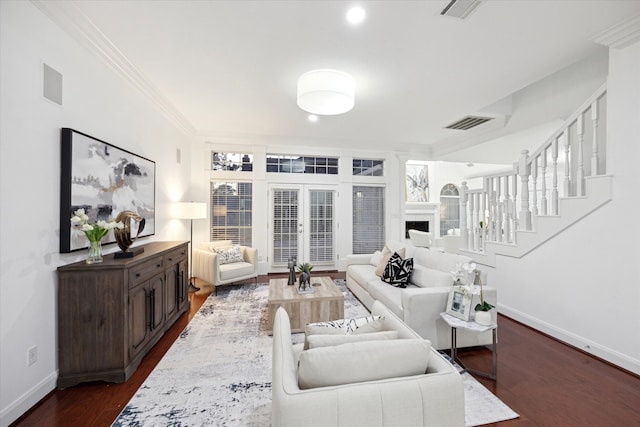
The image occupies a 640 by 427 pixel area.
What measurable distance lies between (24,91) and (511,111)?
556cm

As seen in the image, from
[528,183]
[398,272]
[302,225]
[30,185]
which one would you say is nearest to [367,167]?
[302,225]

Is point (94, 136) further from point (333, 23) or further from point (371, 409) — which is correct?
point (371, 409)

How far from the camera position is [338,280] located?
5113 mm

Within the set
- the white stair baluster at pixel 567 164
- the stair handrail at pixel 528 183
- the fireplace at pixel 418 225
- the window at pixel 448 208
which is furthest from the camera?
the window at pixel 448 208

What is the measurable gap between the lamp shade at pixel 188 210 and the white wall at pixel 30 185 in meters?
2.04

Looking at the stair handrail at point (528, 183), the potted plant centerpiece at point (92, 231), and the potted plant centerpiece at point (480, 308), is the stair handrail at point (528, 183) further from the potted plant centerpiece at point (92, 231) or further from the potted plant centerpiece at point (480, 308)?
the potted plant centerpiece at point (92, 231)

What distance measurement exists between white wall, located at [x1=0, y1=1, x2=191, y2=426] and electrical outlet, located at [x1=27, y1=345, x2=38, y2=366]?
24mm

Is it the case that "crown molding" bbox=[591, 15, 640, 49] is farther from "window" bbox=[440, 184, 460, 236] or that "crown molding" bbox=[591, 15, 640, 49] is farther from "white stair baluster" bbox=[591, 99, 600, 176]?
"window" bbox=[440, 184, 460, 236]

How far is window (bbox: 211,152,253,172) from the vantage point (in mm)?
5494

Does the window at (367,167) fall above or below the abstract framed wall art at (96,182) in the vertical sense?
above

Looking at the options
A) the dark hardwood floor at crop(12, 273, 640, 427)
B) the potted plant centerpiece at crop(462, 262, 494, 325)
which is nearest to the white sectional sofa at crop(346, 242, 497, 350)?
the potted plant centerpiece at crop(462, 262, 494, 325)

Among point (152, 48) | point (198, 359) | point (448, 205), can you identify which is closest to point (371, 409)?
point (198, 359)

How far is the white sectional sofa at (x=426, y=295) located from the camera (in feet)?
8.16

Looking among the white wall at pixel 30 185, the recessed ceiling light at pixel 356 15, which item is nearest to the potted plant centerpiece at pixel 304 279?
the white wall at pixel 30 185
